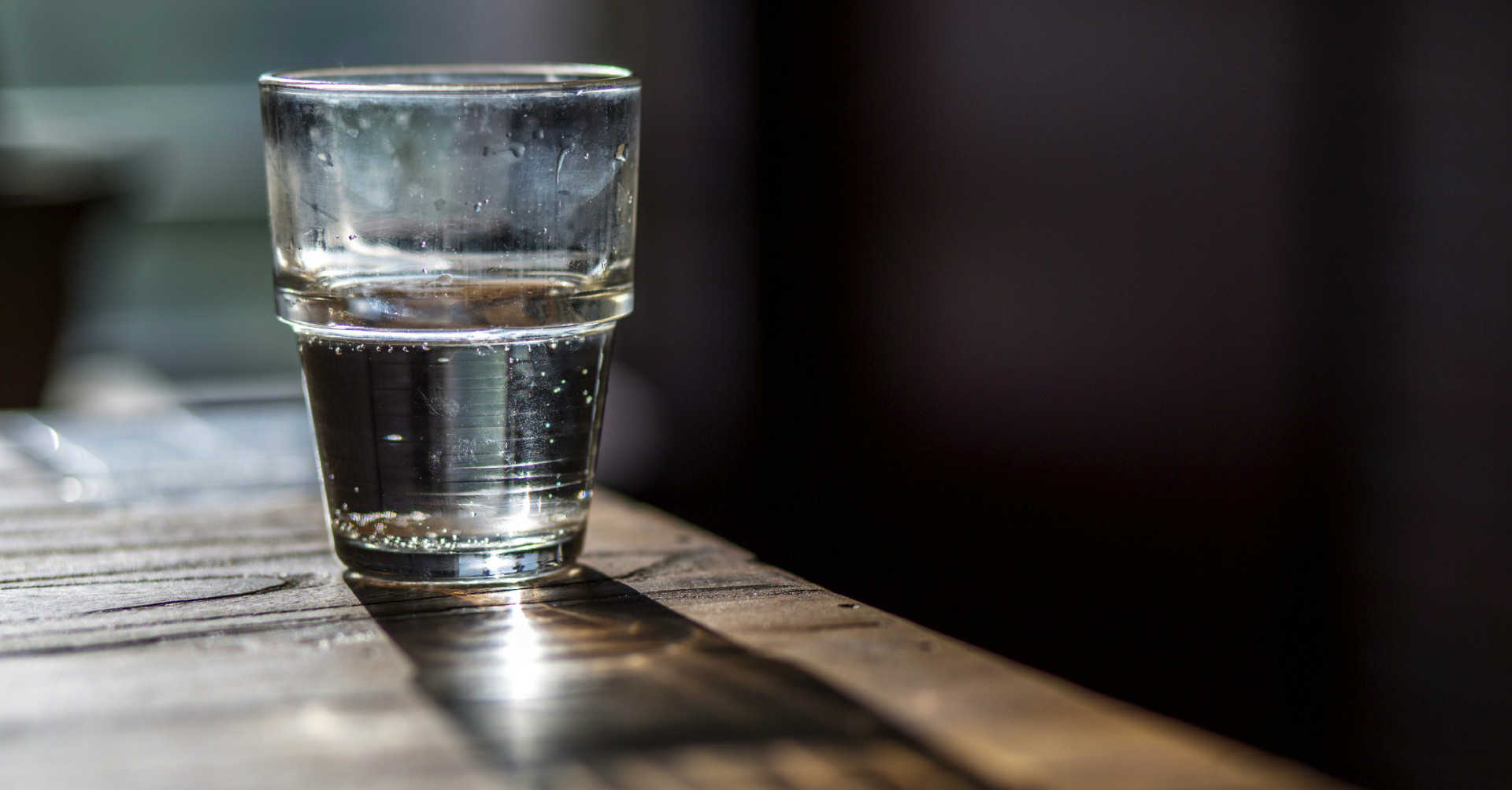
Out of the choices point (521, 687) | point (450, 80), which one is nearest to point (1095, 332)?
point (450, 80)

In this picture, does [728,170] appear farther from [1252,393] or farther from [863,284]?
[1252,393]

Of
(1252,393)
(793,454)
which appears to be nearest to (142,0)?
(793,454)

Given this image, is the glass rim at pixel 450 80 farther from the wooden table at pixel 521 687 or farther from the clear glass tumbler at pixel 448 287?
the wooden table at pixel 521 687

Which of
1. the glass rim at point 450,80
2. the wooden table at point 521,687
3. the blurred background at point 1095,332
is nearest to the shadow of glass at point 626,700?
the wooden table at point 521,687

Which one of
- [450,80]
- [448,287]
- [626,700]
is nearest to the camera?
[626,700]

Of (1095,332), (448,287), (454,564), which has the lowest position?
(1095,332)

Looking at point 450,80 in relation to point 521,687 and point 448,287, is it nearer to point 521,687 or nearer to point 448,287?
point 448,287
